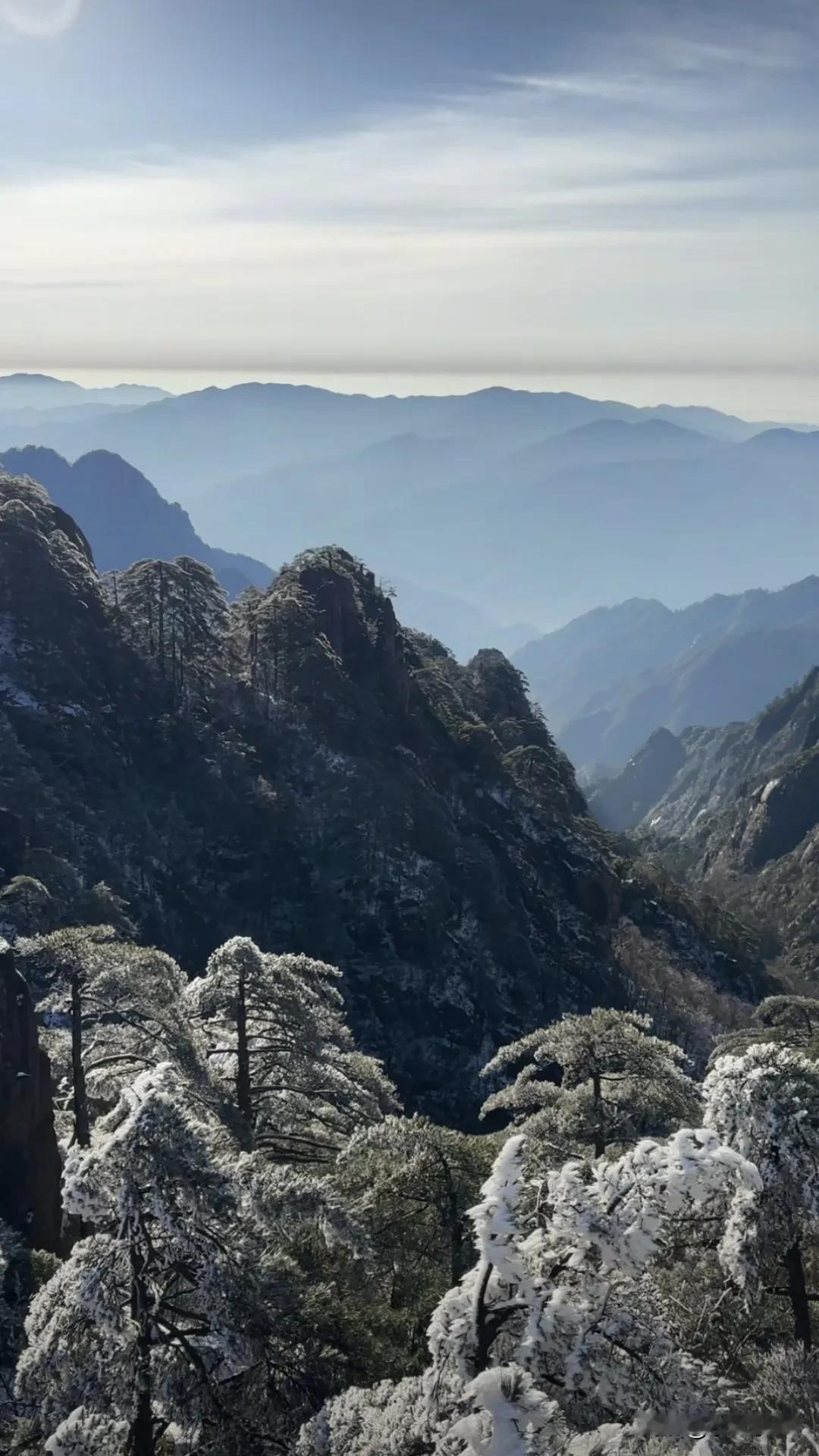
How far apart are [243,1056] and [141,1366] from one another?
35.0 feet

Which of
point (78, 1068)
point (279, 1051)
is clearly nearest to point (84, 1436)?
point (78, 1068)

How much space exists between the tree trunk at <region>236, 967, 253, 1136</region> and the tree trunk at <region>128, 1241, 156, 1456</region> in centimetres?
968

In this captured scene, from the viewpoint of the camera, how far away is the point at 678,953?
86625 millimetres

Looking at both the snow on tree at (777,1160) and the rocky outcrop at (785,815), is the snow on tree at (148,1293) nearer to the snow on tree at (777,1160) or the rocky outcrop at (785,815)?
the snow on tree at (777,1160)

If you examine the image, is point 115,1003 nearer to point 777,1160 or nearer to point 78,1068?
point 78,1068

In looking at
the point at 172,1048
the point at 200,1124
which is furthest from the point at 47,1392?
the point at 172,1048

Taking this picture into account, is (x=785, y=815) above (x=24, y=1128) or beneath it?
beneath

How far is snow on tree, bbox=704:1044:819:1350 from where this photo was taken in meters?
12.1

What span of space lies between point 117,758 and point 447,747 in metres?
29.0

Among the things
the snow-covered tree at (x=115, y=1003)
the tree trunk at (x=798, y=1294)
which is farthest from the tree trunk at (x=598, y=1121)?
the snow-covered tree at (x=115, y=1003)

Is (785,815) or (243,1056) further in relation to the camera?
(785,815)

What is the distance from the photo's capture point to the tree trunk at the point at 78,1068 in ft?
59.4

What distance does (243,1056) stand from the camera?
20125 millimetres

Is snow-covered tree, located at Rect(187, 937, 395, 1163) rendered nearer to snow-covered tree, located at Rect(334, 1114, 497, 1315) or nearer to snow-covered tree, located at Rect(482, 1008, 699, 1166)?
snow-covered tree, located at Rect(334, 1114, 497, 1315)
